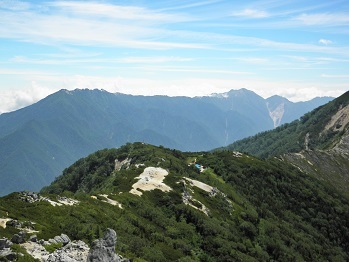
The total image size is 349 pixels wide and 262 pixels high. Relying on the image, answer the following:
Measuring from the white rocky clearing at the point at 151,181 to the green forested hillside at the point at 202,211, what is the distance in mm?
1672

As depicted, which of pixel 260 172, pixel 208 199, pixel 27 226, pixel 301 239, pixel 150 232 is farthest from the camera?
pixel 260 172

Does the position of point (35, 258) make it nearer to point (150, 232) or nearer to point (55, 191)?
point (150, 232)

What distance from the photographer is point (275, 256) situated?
300 ft

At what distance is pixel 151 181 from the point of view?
101m

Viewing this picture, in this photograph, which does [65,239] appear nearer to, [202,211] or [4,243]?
[4,243]

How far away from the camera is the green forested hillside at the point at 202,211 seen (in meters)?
52.0

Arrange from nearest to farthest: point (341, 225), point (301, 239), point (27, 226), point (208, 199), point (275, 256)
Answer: point (27, 226) → point (275, 256) → point (208, 199) → point (301, 239) → point (341, 225)

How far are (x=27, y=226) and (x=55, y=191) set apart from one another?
120m

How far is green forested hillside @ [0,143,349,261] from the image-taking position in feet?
171

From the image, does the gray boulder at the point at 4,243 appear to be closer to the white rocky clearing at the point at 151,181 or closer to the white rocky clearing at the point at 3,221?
the white rocky clearing at the point at 3,221

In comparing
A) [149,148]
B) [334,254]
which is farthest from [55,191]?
[334,254]

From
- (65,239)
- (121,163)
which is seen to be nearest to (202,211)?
(65,239)

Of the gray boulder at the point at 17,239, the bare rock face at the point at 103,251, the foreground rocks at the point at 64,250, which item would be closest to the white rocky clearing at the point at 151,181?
the foreground rocks at the point at 64,250

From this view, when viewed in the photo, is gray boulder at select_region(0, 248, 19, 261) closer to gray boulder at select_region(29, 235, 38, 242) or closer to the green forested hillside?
the green forested hillside
